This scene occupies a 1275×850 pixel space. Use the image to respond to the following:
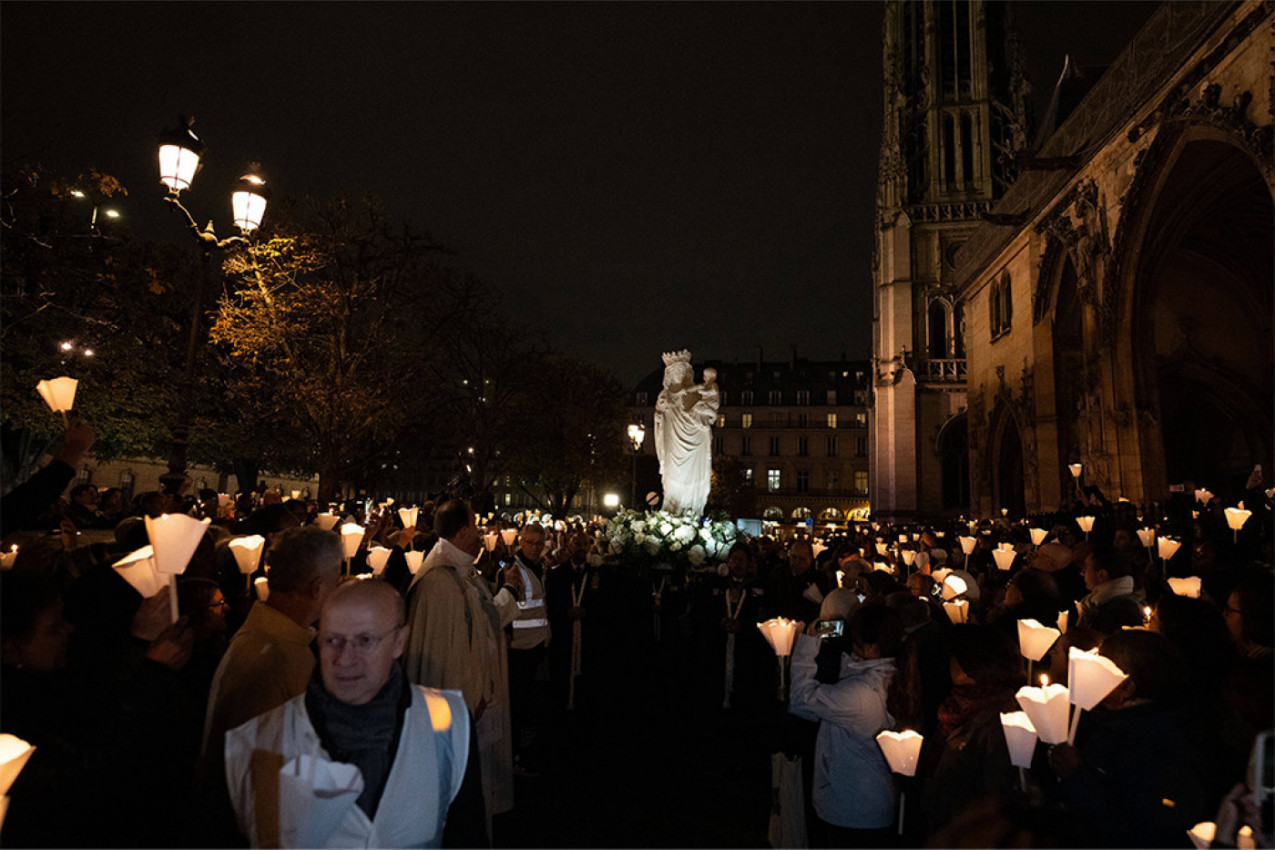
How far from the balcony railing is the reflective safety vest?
4088cm

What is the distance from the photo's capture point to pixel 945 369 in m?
42.5

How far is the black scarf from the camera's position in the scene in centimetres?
208

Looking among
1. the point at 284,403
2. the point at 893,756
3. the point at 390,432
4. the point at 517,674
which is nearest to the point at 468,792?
the point at 893,756

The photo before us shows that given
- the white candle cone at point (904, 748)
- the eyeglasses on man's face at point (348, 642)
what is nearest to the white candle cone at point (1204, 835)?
the white candle cone at point (904, 748)

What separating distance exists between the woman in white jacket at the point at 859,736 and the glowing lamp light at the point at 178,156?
27.0 ft

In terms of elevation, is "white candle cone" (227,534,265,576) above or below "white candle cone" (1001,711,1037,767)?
above

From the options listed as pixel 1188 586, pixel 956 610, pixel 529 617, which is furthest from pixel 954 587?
pixel 529 617

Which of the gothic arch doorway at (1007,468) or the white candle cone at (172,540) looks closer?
the white candle cone at (172,540)

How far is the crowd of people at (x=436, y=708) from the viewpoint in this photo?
6.78ft

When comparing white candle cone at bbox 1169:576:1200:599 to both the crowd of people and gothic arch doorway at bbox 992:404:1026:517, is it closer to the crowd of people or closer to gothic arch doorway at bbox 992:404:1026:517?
the crowd of people

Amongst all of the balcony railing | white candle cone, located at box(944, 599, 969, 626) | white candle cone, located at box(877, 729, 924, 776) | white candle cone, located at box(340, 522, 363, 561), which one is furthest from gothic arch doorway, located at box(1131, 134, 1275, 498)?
white candle cone, located at box(340, 522, 363, 561)

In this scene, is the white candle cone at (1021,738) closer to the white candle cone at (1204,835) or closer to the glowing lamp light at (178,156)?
the white candle cone at (1204,835)

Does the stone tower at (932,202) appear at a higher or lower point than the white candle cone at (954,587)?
higher

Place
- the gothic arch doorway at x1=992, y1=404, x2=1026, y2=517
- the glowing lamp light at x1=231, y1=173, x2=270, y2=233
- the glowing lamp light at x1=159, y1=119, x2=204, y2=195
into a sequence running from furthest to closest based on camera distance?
the gothic arch doorway at x1=992, y1=404, x2=1026, y2=517 → the glowing lamp light at x1=231, y1=173, x2=270, y2=233 → the glowing lamp light at x1=159, y1=119, x2=204, y2=195
